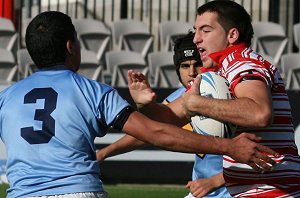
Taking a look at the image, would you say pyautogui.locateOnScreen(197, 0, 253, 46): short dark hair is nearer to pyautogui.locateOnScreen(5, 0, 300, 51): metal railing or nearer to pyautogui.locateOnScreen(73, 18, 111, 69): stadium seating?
pyautogui.locateOnScreen(73, 18, 111, 69): stadium seating

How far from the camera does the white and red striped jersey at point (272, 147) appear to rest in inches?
198

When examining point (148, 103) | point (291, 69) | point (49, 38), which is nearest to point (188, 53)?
point (148, 103)

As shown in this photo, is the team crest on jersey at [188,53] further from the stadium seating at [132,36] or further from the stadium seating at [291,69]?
the stadium seating at [132,36]

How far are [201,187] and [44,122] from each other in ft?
5.53

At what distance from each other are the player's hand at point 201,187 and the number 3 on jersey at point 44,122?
163cm

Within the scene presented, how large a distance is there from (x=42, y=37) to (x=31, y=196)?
0.81 meters

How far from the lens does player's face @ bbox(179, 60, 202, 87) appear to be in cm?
730

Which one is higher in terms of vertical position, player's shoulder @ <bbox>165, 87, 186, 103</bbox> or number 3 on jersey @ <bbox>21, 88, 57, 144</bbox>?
number 3 on jersey @ <bbox>21, 88, 57, 144</bbox>

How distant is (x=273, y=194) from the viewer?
5090mm

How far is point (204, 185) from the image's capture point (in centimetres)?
622

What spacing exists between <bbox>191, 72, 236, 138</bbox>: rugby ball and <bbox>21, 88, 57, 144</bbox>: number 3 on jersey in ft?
2.43

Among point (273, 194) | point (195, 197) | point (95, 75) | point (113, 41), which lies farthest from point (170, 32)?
point (273, 194)

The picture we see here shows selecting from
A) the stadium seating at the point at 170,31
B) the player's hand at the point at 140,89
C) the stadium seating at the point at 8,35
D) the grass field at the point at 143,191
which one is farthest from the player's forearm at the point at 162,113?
the stadium seating at the point at 170,31

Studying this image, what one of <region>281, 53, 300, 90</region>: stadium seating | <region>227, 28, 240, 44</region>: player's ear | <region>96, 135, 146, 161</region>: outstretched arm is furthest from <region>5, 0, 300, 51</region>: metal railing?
<region>227, 28, 240, 44</region>: player's ear
